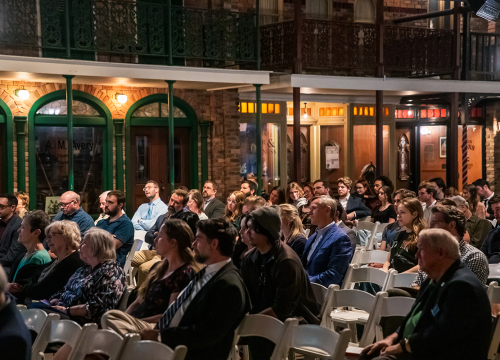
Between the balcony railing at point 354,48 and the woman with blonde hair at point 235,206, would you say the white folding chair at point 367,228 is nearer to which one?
the woman with blonde hair at point 235,206

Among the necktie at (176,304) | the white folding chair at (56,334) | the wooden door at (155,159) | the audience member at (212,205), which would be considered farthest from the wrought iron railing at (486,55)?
the white folding chair at (56,334)

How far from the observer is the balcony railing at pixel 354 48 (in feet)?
46.1

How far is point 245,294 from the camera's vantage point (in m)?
4.55

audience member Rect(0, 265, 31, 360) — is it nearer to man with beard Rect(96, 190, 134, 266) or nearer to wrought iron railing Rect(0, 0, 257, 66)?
man with beard Rect(96, 190, 134, 266)

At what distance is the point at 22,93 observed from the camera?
42.1 ft

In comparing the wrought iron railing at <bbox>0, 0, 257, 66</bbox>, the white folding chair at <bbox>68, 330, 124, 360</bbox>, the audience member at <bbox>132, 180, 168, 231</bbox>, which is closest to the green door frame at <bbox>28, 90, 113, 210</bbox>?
the wrought iron railing at <bbox>0, 0, 257, 66</bbox>

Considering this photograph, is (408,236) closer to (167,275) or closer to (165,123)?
(167,275)

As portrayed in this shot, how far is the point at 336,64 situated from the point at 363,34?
127 cm

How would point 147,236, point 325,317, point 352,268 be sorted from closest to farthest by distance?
point 325,317 → point 352,268 → point 147,236

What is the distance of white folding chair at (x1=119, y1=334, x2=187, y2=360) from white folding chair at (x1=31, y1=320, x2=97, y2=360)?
57cm

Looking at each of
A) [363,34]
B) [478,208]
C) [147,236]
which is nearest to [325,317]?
[147,236]

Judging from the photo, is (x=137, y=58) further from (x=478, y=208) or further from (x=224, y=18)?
(x=478, y=208)

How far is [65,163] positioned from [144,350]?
1001 cm

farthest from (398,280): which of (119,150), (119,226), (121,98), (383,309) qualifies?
(121,98)
